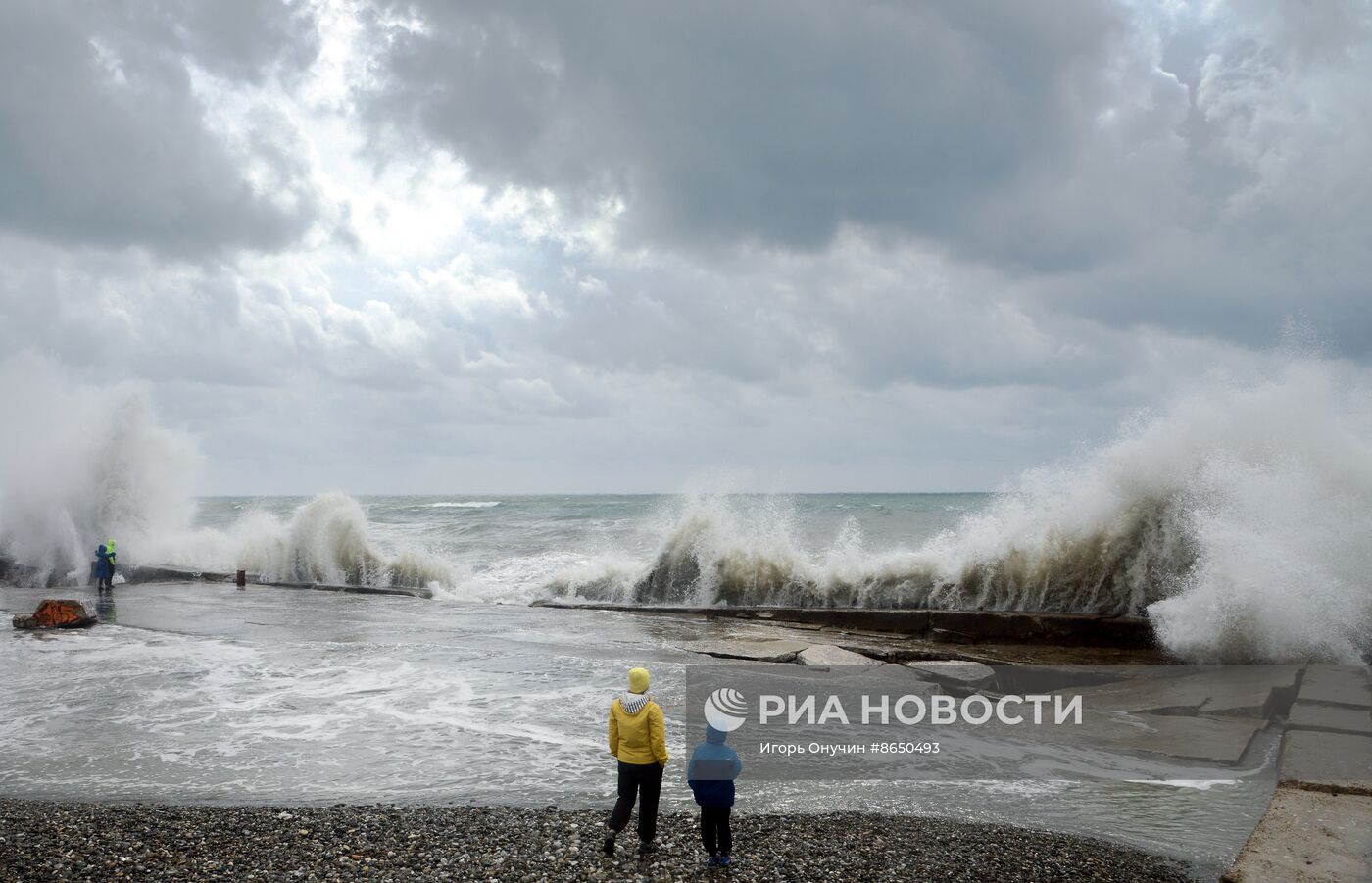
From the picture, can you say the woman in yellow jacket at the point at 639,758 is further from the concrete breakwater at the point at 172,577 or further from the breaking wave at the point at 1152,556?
the concrete breakwater at the point at 172,577

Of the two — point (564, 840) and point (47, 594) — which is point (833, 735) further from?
point (47, 594)

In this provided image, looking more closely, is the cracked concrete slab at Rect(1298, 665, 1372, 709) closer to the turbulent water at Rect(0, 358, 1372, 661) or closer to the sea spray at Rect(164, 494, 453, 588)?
the turbulent water at Rect(0, 358, 1372, 661)

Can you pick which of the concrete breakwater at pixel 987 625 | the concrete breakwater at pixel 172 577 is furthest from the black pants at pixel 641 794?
the concrete breakwater at pixel 172 577

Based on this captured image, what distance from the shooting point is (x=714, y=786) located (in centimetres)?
470

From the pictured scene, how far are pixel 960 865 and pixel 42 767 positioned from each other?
728 centimetres

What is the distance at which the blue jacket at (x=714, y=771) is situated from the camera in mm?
4648

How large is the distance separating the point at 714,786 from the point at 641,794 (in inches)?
24.6

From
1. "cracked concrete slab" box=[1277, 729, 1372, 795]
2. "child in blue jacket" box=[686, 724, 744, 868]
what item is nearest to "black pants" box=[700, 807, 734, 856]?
"child in blue jacket" box=[686, 724, 744, 868]

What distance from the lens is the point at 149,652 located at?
11.8 metres

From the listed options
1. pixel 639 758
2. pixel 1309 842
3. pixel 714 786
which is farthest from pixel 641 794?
pixel 1309 842

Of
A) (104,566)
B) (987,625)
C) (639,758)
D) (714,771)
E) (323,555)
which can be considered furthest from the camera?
(323,555)

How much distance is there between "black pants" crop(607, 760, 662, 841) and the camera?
197 inches

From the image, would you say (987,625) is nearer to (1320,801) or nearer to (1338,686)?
(1338,686)

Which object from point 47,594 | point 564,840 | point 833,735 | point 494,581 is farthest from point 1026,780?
point 47,594
